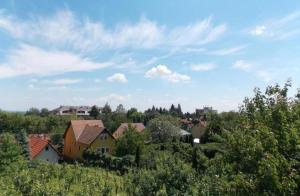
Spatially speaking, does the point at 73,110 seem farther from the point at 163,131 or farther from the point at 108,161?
the point at 108,161

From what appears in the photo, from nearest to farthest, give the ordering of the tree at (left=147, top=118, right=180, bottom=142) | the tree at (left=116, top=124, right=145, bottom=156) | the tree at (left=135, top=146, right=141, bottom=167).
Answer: the tree at (left=135, top=146, right=141, bottom=167) < the tree at (left=116, top=124, right=145, bottom=156) < the tree at (left=147, top=118, right=180, bottom=142)

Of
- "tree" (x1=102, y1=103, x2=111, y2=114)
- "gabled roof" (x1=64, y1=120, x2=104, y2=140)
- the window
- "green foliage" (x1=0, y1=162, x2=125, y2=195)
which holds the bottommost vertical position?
"green foliage" (x1=0, y1=162, x2=125, y2=195)

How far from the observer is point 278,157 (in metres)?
8.38

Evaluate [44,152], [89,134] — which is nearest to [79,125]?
[89,134]

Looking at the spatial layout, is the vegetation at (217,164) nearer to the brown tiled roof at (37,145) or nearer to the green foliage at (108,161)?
the green foliage at (108,161)

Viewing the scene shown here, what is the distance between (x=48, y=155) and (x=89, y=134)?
5.93 metres

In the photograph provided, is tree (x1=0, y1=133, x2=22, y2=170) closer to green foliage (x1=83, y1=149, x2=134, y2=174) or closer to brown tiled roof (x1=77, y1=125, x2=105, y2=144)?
green foliage (x1=83, y1=149, x2=134, y2=174)

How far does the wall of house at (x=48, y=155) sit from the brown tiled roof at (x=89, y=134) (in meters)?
4.14

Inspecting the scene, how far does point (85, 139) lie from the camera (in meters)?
45.0

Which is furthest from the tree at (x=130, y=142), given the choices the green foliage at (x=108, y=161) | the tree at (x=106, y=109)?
the tree at (x=106, y=109)

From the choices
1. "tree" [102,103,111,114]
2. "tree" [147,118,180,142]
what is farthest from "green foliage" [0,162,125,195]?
"tree" [102,103,111,114]

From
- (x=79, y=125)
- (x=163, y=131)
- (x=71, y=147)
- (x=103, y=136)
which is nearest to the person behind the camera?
(x=103, y=136)

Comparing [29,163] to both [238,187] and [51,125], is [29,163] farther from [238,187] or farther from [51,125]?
[51,125]

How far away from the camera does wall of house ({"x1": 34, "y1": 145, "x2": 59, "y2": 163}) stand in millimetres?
40938
